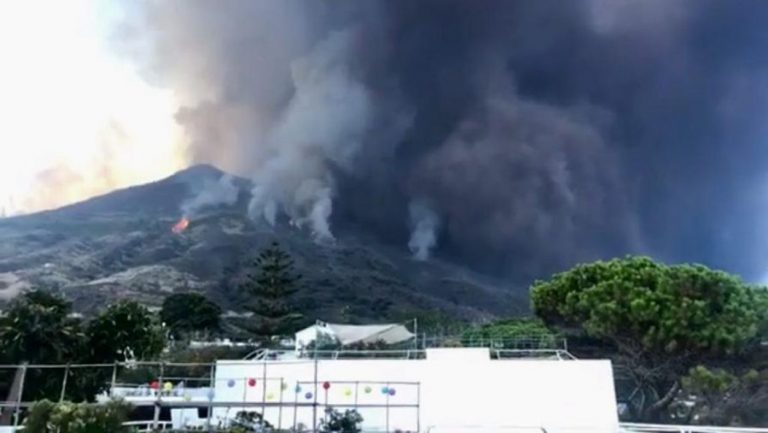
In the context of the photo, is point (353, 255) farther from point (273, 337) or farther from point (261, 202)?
point (273, 337)

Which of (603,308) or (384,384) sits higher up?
(603,308)

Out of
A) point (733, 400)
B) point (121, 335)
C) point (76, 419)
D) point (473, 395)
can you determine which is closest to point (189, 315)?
point (121, 335)

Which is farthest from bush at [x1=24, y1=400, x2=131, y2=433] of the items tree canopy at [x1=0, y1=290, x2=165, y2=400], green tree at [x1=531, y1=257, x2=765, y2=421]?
green tree at [x1=531, y1=257, x2=765, y2=421]

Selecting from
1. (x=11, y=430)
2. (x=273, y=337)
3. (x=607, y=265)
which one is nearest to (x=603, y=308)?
(x=607, y=265)

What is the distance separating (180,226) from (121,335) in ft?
319

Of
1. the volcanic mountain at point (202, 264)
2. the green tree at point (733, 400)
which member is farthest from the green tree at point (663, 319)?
the volcanic mountain at point (202, 264)

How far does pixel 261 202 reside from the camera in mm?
139250

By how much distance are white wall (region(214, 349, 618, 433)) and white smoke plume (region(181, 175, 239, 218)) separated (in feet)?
386

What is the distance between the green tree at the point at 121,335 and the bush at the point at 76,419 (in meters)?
12.2

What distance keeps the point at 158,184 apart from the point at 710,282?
147465 mm

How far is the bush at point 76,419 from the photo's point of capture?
42.1 ft

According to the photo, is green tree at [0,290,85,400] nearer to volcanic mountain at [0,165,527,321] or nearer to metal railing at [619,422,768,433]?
metal railing at [619,422,768,433]

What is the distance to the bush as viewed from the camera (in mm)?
12828

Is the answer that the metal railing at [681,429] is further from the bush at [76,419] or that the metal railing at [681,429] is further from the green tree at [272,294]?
the green tree at [272,294]
